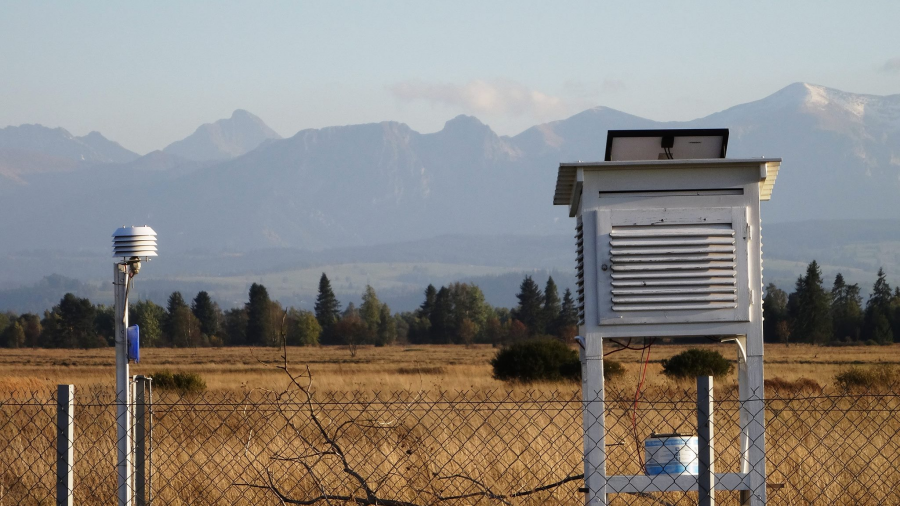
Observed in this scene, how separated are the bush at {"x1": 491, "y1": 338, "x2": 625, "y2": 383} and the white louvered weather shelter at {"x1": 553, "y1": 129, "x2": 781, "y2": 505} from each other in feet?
55.8

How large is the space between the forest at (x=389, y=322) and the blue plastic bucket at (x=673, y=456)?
65554 mm

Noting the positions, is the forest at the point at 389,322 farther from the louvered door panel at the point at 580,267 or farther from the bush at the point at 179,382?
the louvered door panel at the point at 580,267

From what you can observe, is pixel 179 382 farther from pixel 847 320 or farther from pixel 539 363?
pixel 847 320

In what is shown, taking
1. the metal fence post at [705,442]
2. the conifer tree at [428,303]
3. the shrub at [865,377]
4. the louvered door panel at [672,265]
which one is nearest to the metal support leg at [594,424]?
the louvered door panel at [672,265]

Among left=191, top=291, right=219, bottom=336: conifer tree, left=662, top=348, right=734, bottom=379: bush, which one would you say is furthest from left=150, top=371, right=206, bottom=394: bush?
left=191, top=291, right=219, bottom=336: conifer tree

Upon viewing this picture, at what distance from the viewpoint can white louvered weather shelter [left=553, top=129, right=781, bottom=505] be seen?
525 centimetres

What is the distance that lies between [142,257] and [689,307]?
128 inches

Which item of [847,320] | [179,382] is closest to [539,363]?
[179,382]

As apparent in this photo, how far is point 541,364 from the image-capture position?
75.1 feet

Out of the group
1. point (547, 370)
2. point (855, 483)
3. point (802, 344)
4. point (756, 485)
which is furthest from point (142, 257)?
point (802, 344)

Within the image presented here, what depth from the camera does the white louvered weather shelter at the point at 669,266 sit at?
5.25m

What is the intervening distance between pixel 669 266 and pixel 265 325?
87.7 meters

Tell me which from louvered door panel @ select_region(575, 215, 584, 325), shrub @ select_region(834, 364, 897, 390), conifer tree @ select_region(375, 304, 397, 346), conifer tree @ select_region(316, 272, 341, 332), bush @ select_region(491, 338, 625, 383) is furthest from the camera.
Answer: conifer tree @ select_region(316, 272, 341, 332)

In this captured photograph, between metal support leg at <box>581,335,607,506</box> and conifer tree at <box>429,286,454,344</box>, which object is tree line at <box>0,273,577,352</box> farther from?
metal support leg at <box>581,335,607,506</box>
